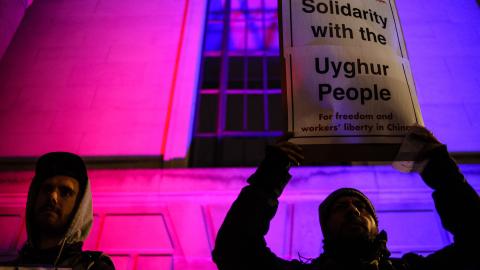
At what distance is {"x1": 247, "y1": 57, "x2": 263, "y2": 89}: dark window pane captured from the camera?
5.70 metres

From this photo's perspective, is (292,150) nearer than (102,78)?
Yes

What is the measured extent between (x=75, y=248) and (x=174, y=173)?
180cm

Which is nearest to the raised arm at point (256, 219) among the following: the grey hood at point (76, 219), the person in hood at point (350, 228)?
the person in hood at point (350, 228)

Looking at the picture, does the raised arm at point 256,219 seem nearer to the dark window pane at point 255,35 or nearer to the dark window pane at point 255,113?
the dark window pane at point 255,113

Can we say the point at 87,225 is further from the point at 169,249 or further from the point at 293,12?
the point at 293,12

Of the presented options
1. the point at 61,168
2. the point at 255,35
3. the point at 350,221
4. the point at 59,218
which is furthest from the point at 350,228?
the point at 255,35

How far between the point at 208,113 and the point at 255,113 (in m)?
0.64

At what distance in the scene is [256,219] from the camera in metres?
2.02

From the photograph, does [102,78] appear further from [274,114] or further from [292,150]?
[292,150]

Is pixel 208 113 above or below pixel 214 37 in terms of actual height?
below

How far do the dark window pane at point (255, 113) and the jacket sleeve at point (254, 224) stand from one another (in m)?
3.16

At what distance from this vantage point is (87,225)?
260 centimetres

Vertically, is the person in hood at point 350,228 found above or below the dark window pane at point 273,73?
below

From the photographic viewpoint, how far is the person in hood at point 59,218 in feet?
7.27
